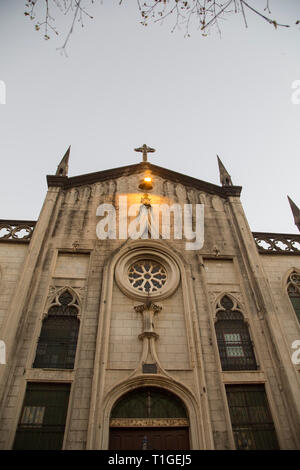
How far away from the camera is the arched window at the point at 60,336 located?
10016 mm

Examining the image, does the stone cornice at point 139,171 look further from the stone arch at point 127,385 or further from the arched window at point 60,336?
the arched window at point 60,336

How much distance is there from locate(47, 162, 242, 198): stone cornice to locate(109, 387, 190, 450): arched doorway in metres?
9.84

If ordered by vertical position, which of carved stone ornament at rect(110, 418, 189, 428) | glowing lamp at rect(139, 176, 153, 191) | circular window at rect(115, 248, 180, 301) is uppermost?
glowing lamp at rect(139, 176, 153, 191)

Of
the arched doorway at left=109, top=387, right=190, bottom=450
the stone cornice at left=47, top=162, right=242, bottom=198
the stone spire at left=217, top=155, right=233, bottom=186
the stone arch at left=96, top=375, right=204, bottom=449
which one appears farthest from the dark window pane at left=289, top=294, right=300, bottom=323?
the stone spire at left=217, top=155, right=233, bottom=186

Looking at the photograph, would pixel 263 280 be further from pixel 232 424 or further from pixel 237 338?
pixel 232 424

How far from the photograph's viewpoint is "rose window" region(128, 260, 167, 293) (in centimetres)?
1225

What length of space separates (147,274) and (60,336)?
399 centimetres

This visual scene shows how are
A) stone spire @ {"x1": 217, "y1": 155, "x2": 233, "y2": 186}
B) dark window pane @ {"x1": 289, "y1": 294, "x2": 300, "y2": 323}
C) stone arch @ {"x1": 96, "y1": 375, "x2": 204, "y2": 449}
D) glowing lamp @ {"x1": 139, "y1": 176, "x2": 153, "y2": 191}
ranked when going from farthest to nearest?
stone spire @ {"x1": 217, "y1": 155, "x2": 233, "y2": 186} < glowing lamp @ {"x1": 139, "y1": 176, "x2": 153, "y2": 191} < dark window pane @ {"x1": 289, "y1": 294, "x2": 300, "y2": 323} < stone arch @ {"x1": 96, "y1": 375, "x2": 204, "y2": 449}

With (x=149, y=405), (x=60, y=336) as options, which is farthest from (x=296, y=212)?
(x=60, y=336)

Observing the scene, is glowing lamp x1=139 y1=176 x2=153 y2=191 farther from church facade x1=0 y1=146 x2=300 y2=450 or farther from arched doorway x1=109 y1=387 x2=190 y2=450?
arched doorway x1=109 y1=387 x2=190 y2=450

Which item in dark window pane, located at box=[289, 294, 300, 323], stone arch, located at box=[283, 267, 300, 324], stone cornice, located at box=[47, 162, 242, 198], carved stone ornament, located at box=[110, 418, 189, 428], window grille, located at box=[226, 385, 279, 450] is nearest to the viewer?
window grille, located at box=[226, 385, 279, 450]

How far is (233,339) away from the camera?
11.0 m
